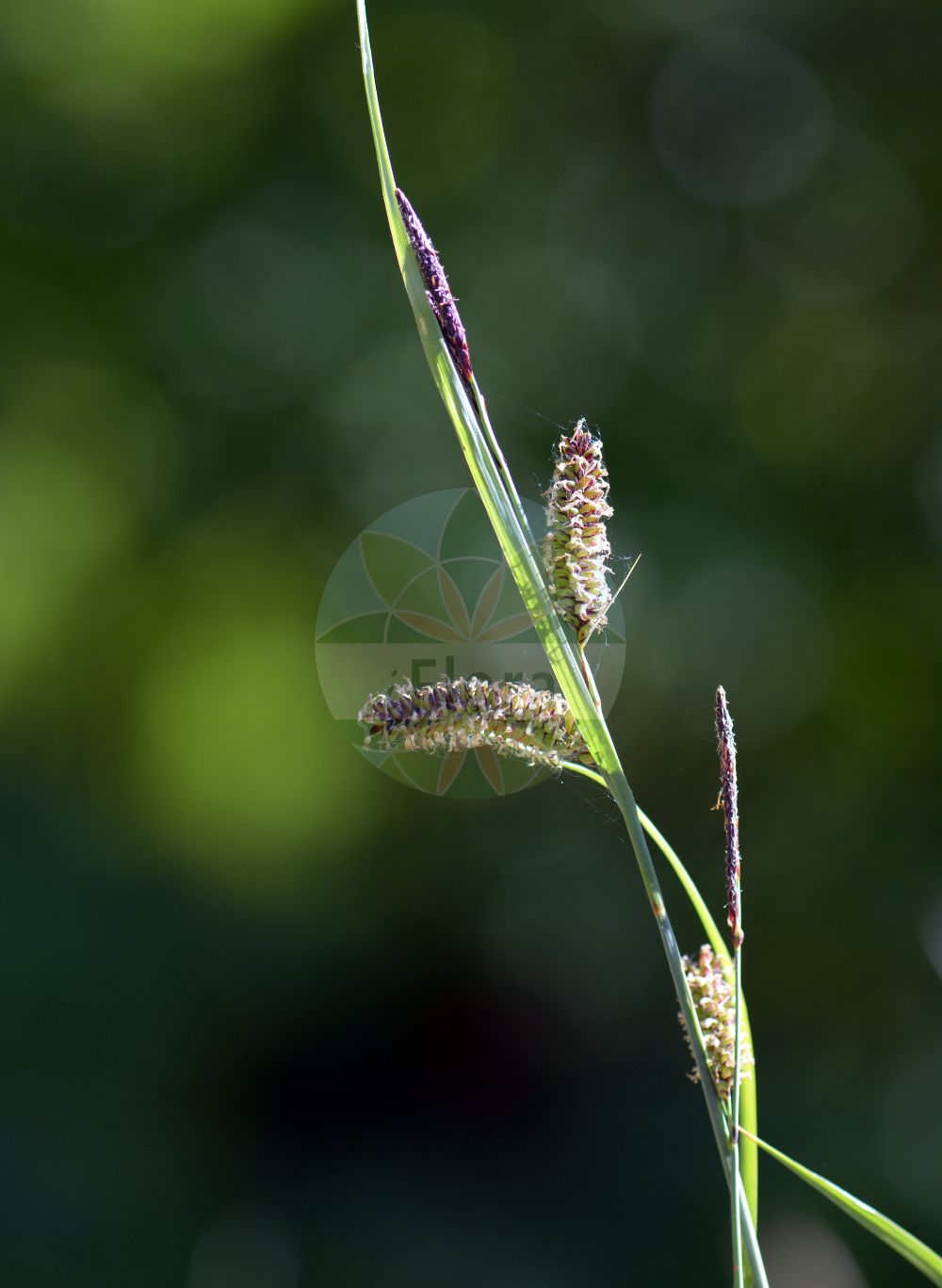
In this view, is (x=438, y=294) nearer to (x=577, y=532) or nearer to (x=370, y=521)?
(x=577, y=532)

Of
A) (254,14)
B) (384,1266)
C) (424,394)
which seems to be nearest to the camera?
(384,1266)

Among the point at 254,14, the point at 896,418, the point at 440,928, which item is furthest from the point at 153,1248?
the point at 254,14

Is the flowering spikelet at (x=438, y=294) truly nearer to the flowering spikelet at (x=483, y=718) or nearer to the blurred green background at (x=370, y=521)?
the flowering spikelet at (x=483, y=718)

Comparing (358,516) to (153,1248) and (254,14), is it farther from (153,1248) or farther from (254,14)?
(153,1248)

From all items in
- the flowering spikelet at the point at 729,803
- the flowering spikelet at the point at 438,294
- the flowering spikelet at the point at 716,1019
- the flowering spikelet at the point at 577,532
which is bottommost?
the flowering spikelet at the point at 716,1019

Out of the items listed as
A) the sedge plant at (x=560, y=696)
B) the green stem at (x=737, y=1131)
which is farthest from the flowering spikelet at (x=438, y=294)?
the green stem at (x=737, y=1131)

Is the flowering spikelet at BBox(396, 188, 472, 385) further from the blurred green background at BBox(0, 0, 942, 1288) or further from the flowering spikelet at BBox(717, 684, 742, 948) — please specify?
the blurred green background at BBox(0, 0, 942, 1288)
